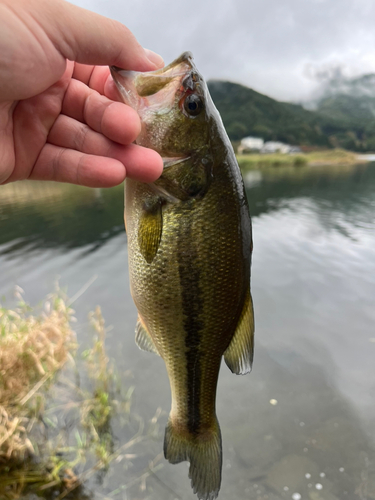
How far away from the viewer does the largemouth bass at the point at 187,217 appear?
1604mm

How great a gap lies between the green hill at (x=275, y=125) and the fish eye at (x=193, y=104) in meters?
87.1

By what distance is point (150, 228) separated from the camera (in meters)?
1.62

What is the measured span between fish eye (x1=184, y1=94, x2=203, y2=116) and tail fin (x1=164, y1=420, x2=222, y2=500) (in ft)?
6.11

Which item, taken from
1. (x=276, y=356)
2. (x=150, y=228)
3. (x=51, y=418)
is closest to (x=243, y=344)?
(x=150, y=228)

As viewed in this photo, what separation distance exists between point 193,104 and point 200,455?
2011mm

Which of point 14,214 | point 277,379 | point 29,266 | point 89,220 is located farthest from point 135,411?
point 14,214

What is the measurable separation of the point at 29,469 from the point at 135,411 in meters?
1.93

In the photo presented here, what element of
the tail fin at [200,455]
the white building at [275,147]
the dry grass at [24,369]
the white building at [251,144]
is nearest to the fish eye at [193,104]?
the tail fin at [200,455]

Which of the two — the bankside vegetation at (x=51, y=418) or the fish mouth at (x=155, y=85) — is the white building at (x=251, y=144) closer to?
the bankside vegetation at (x=51, y=418)

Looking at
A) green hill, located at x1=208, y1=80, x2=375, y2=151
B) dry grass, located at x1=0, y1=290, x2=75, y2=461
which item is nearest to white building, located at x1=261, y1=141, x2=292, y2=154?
green hill, located at x1=208, y1=80, x2=375, y2=151

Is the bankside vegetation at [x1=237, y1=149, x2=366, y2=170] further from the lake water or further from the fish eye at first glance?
the fish eye

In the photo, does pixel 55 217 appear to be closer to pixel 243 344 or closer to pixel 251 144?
pixel 243 344

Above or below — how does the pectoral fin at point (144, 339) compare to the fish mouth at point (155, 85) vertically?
below

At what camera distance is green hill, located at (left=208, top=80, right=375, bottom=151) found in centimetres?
8850
